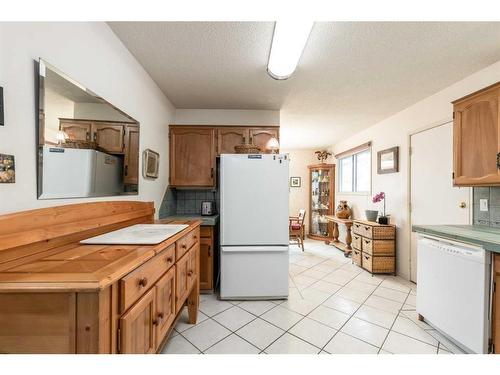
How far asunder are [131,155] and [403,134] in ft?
11.3

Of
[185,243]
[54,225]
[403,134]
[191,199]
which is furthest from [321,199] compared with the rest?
[54,225]

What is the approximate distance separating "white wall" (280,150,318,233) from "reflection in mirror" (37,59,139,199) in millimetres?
4574

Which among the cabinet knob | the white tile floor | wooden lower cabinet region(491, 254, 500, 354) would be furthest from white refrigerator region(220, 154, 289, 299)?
wooden lower cabinet region(491, 254, 500, 354)

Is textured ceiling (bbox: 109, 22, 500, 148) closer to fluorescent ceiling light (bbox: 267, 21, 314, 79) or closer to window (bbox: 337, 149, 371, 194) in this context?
fluorescent ceiling light (bbox: 267, 21, 314, 79)

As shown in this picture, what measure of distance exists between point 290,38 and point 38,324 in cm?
190

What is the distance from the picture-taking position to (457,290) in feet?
4.98

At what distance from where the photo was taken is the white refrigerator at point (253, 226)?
88.5 inches

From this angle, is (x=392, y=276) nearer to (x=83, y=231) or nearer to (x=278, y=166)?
(x=278, y=166)

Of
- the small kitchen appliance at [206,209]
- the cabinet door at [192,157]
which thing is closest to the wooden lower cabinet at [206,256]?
the small kitchen appliance at [206,209]

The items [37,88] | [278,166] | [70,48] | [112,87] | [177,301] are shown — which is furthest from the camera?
[278,166]

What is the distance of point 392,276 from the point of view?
296 centimetres

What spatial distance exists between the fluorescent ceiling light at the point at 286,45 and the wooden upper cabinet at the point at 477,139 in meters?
1.55
